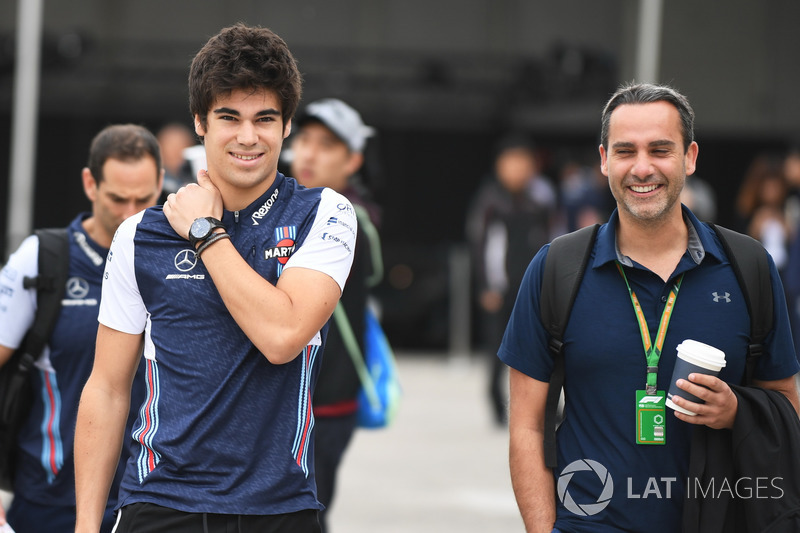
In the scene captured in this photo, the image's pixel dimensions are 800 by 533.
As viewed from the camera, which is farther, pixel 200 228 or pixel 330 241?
pixel 330 241

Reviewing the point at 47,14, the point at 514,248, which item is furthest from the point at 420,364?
the point at 47,14

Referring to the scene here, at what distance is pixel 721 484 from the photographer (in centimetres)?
328

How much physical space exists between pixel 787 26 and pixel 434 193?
8.51 metres

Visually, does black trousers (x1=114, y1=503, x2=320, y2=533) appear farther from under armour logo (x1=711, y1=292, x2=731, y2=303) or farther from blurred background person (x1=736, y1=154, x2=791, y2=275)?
blurred background person (x1=736, y1=154, x2=791, y2=275)

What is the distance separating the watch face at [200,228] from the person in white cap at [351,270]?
2.08m

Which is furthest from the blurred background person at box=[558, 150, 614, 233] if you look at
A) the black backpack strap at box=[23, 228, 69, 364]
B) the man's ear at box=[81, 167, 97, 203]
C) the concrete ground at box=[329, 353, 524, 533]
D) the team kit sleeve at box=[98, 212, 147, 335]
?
the team kit sleeve at box=[98, 212, 147, 335]

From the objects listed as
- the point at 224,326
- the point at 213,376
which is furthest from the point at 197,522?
the point at 224,326

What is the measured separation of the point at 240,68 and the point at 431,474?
20.3 feet

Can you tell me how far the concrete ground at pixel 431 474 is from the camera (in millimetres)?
7547

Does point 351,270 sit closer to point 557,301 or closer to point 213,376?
point 557,301

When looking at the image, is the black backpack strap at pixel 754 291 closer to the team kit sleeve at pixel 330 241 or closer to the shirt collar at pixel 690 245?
Result: the shirt collar at pixel 690 245

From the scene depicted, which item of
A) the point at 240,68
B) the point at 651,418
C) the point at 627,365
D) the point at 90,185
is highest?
the point at 240,68

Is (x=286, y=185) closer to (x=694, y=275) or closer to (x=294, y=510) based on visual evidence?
(x=294, y=510)

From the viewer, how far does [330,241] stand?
10.6 feet
